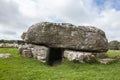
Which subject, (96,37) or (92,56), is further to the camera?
(96,37)

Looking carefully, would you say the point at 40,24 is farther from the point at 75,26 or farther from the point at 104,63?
the point at 104,63

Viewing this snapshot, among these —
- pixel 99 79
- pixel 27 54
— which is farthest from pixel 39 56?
pixel 99 79

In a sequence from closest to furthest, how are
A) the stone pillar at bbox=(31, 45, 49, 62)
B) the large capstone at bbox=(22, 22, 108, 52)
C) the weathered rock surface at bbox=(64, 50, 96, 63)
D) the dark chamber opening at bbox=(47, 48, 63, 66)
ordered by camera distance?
the weathered rock surface at bbox=(64, 50, 96, 63) < the stone pillar at bbox=(31, 45, 49, 62) < the large capstone at bbox=(22, 22, 108, 52) < the dark chamber opening at bbox=(47, 48, 63, 66)

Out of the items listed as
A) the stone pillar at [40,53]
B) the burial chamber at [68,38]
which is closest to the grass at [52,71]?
the stone pillar at [40,53]

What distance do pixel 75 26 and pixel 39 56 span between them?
21.9 feet

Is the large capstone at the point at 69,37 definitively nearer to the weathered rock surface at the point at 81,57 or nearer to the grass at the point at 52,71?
the weathered rock surface at the point at 81,57

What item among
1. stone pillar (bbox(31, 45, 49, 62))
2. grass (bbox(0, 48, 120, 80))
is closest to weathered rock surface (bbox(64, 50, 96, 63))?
grass (bbox(0, 48, 120, 80))

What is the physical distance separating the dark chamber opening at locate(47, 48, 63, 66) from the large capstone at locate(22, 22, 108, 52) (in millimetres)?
2181

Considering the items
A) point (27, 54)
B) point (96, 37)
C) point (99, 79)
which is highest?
point (96, 37)

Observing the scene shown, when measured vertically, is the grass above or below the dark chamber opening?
below

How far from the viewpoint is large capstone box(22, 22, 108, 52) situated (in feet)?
114

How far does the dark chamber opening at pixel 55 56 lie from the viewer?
3538 centimetres

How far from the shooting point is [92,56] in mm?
32656

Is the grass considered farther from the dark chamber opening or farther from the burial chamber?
the burial chamber
